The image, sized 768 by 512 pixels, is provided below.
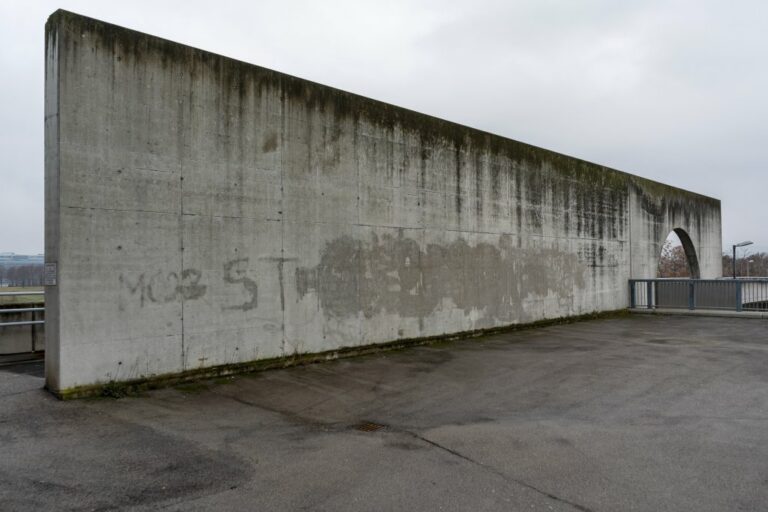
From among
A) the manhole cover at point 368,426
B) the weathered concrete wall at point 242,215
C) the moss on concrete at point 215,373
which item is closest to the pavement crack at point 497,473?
the manhole cover at point 368,426

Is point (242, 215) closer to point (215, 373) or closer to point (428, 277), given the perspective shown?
point (215, 373)

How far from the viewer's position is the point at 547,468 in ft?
13.6

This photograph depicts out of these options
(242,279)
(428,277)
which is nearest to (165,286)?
(242,279)

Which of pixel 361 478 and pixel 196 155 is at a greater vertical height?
pixel 196 155

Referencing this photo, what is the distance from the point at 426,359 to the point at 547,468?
488 centimetres

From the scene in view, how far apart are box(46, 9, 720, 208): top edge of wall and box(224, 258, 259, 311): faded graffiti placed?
9.57ft

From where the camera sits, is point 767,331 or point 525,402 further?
point 767,331

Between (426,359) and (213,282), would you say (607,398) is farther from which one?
(213,282)

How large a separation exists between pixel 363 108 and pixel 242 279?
13.7ft

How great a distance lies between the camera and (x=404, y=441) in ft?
15.9

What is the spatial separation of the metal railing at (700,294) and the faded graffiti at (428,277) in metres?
4.78

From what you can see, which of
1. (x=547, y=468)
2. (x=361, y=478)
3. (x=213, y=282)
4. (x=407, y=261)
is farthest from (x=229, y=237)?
(x=547, y=468)

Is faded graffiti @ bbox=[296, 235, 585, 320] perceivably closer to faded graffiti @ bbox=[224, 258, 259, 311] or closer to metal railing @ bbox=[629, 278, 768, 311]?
faded graffiti @ bbox=[224, 258, 259, 311]

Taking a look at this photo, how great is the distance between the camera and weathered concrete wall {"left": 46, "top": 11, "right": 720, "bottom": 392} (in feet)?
20.2
